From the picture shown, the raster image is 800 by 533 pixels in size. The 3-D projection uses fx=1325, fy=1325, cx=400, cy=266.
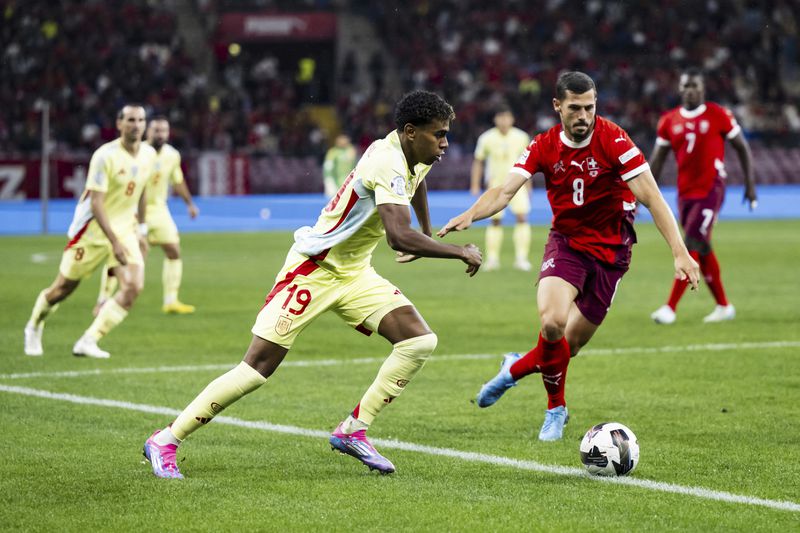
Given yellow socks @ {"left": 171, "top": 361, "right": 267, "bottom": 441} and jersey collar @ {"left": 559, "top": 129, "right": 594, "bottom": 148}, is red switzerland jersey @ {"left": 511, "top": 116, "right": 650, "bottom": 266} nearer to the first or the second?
jersey collar @ {"left": 559, "top": 129, "right": 594, "bottom": 148}

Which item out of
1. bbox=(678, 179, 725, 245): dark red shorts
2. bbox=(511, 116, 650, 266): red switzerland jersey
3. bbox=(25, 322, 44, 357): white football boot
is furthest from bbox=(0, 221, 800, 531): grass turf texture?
bbox=(511, 116, 650, 266): red switzerland jersey

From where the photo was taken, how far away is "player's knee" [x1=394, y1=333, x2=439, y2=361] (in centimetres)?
672

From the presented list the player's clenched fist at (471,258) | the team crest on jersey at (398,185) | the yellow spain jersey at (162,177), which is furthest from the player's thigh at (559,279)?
the yellow spain jersey at (162,177)

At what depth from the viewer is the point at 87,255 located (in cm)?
1125

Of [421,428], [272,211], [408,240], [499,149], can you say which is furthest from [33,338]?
[272,211]

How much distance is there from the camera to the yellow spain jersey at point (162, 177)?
14.8 m

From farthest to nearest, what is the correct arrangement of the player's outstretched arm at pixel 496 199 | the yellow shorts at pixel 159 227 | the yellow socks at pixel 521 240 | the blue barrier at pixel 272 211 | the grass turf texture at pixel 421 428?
1. the blue barrier at pixel 272 211
2. the yellow socks at pixel 521 240
3. the yellow shorts at pixel 159 227
4. the player's outstretched arm at pixel 496 199
5. the grass turf texture at pixel 421 428

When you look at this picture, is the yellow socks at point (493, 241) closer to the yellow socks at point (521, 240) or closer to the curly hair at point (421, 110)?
the yellow socks at point (521, 240)

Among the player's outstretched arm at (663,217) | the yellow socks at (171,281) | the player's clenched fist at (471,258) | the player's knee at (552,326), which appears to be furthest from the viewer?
the yellow socks at (171,281)

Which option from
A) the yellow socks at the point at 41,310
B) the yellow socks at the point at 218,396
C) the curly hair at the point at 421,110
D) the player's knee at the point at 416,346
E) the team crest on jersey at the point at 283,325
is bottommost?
the yellow socks at the point at 41,310

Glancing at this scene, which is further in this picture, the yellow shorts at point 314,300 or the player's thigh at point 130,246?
the player's thigh at point 130,246

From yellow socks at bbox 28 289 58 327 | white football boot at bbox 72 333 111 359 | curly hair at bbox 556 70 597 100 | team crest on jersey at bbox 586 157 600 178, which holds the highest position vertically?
curly hair at bbox 556 70 597 100

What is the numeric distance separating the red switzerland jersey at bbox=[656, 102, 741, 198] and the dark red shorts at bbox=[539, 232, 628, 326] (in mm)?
5371

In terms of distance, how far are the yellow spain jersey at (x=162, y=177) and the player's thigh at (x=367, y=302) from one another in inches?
322
